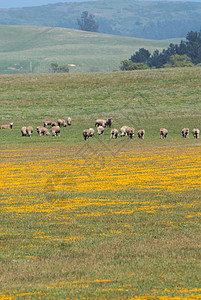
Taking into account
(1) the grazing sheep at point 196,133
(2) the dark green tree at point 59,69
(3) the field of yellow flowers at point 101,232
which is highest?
(2) the dark green tree at point 59,69

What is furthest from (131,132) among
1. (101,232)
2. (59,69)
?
(59,69)

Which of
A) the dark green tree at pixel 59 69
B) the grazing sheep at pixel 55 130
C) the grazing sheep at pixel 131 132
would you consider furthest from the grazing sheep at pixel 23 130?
the dark green tree at pixel 59 69

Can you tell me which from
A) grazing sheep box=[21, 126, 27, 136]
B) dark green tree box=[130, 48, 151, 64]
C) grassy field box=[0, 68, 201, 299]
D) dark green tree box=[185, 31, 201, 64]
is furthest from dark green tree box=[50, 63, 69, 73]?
grassy field box=[0, 68, 201, 299]

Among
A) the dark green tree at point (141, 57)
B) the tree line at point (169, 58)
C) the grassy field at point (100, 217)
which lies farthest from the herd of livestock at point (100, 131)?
the dark green tree at point (141, 57)

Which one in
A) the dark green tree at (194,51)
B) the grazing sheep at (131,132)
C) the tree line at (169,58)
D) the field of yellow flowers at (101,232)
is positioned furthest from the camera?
the dark green tree at (194,51)

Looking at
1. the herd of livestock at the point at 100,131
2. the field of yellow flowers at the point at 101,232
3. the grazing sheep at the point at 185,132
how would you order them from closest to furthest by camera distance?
the field of yellow flowers at the point at 101,232, the herd of livestock at the point at 100,131, the grazing sheep at the point at 185,132

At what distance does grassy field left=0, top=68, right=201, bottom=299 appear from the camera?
35.2ft

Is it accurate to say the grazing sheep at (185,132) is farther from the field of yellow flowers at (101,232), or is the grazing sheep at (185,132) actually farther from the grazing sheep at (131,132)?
the field of yellow flowers at (101,232)

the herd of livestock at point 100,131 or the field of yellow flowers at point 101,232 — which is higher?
the field of yellow flowers at point 101,232

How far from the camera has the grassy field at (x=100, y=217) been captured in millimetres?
10742

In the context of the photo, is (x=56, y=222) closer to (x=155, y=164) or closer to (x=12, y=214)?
(x=12, y=214)

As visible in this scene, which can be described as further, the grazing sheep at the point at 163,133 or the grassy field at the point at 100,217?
the grazing sheep at the point at 163,133

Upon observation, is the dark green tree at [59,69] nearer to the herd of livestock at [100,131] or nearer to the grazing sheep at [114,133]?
the herd of livestock at [100,131]

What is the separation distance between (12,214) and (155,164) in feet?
48.8
